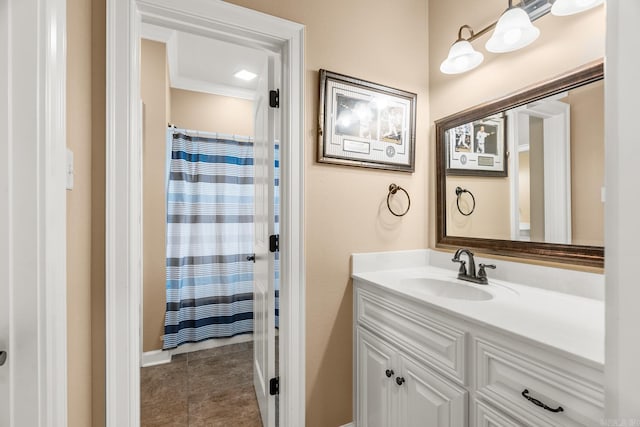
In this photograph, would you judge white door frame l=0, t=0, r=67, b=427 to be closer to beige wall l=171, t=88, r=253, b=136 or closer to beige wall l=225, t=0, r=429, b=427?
beige wall l=225, t=0, r=429, b=427

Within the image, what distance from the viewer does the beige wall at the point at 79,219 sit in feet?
2.64

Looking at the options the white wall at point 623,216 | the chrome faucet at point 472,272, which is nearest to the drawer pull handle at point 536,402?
the white wall at point 623,216

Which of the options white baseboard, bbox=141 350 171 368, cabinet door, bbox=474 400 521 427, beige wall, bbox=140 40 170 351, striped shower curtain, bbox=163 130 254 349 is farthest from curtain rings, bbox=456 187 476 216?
white baseboard, bbox=141 350 171 368

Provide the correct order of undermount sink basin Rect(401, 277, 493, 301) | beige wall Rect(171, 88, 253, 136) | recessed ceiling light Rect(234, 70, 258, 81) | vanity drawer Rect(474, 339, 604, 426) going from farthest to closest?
beige wall Rect(171, 88, 253, 136)
recessed ceiling light Rect(234, 70, 258, 81)
undermount sink basin Rect(401, 277, 493, 301)
vanity drawer Rect(474, 339, 604, 426)

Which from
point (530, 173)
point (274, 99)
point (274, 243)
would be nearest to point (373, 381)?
point (274, 243)

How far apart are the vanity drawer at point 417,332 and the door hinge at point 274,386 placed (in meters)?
0.53

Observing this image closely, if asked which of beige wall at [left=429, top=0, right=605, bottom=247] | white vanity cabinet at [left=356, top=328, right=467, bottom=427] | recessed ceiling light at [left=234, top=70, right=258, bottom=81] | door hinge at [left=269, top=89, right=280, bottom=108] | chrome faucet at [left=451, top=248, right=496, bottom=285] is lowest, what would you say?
white vanity cabinet at [left=356, top=328, right=467, bottom=427]

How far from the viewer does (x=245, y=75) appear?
2.83 m

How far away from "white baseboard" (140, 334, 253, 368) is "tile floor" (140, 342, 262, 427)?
0.16 feet

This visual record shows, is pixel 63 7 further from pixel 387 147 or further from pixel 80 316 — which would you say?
pixel 387 147

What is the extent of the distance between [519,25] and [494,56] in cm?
29

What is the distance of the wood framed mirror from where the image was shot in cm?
115

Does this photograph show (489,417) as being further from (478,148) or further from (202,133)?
(202,133)

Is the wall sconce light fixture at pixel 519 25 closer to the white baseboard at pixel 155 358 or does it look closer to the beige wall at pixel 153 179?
the beige wall at pixel 153 179
